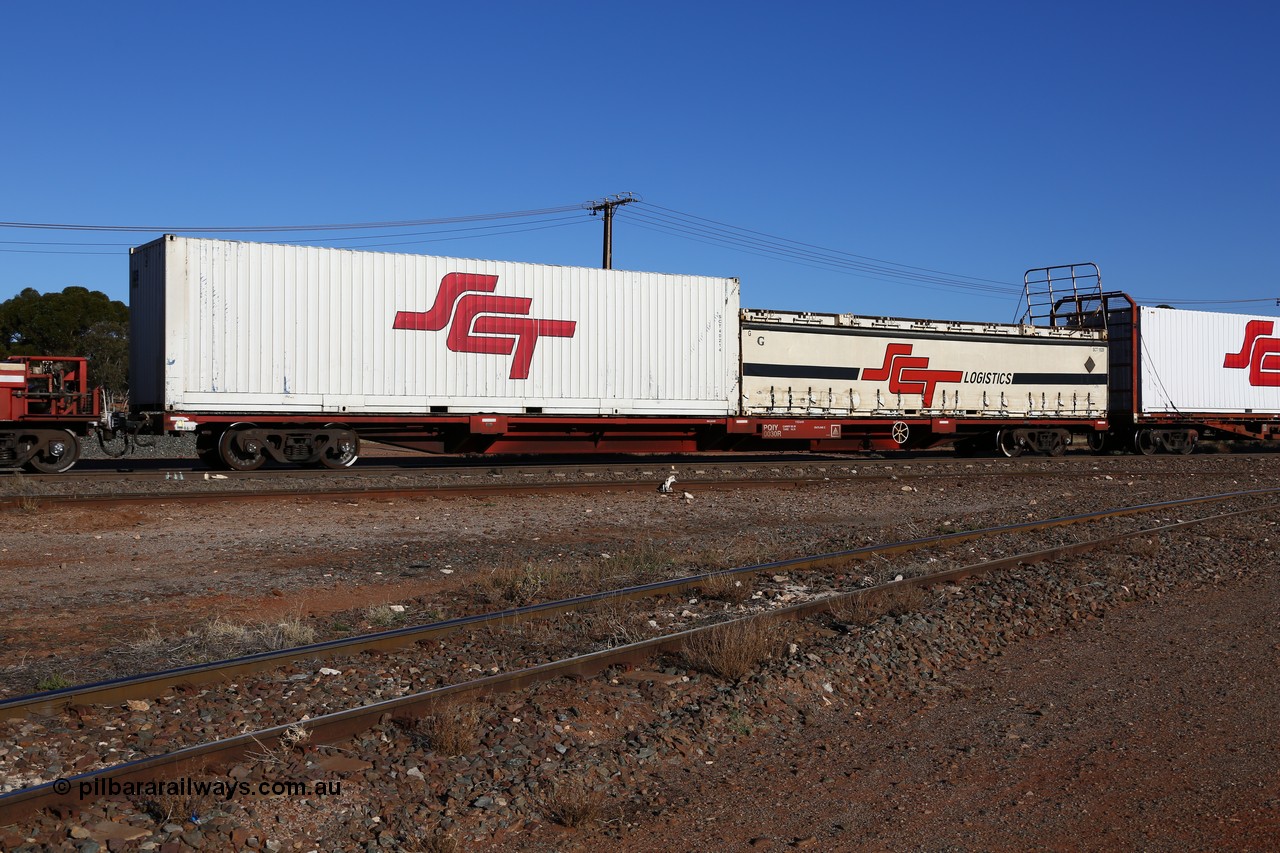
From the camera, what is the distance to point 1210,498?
609 inches

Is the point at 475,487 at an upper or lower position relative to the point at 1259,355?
lower

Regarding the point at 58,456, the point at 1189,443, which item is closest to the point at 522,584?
the point at 58,456

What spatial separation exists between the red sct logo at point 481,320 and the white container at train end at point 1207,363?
1680 centimetres

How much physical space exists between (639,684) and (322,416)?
41.0 feet

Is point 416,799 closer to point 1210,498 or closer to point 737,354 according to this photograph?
point 1210,498

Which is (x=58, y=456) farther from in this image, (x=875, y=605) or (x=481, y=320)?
(x=875, y=605)

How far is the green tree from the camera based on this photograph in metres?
52.6

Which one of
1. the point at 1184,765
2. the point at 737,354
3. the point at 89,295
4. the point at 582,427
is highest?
the point at 89,295

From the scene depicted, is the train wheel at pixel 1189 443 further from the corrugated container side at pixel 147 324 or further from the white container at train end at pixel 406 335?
the corrugated container side at pixel 147 324

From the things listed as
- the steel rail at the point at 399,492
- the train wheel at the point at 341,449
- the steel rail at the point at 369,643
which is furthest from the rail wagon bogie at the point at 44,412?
the steel rail at the point at 369,643

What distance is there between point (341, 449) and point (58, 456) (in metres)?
4.36

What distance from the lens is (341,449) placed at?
1766cm

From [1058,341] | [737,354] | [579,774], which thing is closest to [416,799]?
[579,774]

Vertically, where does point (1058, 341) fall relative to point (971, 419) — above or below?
above
